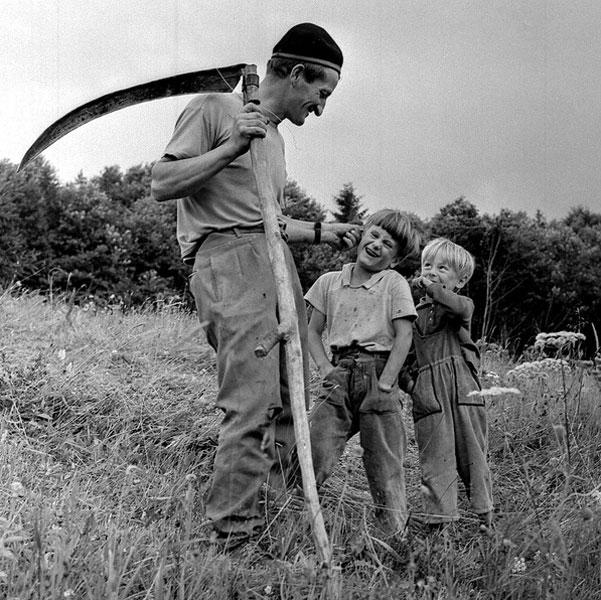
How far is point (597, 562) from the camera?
118 inches

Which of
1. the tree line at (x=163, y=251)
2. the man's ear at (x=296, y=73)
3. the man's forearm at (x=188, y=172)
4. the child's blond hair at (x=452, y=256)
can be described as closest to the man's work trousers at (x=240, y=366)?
the man's forearm at (x=188, y=172)

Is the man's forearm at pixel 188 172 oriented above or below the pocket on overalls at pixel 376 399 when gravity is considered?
above

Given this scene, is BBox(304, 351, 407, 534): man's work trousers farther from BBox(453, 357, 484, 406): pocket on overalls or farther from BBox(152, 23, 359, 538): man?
BBox(453, 357, 484, 406): pocket on overalls

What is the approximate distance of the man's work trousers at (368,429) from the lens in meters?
3.62

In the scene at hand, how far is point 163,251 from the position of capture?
424 inches

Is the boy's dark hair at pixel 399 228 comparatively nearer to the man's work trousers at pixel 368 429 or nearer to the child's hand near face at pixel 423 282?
the child's hand near face at pixel 423 282

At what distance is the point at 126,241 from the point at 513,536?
315 inches

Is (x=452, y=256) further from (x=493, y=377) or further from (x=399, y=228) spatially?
(x=493, y=377)

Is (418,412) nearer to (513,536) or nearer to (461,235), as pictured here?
(513,536)

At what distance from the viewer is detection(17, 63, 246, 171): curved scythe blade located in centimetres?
321

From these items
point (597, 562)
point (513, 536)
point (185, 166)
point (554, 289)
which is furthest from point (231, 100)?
point (554, 289)

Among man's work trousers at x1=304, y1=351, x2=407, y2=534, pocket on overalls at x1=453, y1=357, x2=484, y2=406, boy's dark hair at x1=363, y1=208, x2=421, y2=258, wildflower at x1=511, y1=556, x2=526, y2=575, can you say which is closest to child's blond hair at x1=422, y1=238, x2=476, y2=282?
boy's dark hair at x1=363, y1=208, x2=421, y2=258

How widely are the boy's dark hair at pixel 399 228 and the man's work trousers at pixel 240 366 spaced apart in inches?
32.4

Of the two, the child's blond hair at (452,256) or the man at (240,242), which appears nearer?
the man at (240,242)
